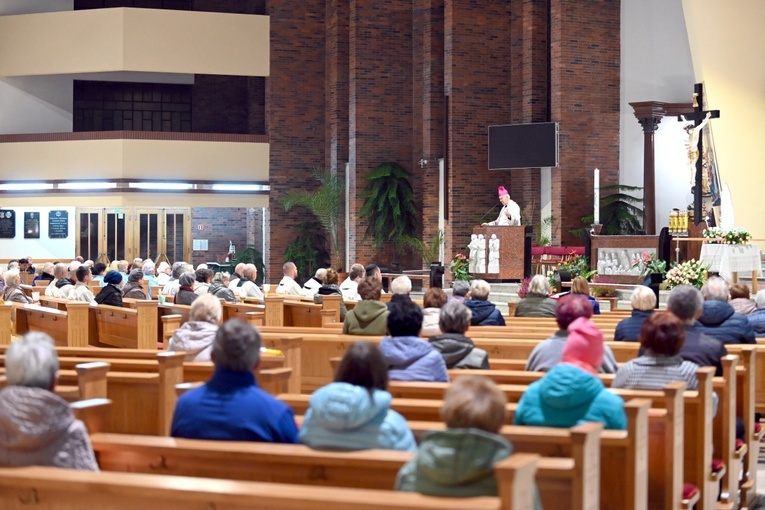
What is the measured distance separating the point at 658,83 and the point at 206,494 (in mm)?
17882

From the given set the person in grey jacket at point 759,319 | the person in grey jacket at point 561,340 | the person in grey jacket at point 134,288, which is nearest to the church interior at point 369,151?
the person in grey jacket at point 759,319

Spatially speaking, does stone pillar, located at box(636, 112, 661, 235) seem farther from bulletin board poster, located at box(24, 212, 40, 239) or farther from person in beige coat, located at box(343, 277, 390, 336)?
bulletin board poster, located at box(24, 212, 40, 239)

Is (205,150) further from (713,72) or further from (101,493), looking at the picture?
(101,493)

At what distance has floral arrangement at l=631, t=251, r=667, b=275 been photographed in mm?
14552

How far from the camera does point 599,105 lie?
63.8 ft

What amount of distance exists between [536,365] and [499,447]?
2.82m

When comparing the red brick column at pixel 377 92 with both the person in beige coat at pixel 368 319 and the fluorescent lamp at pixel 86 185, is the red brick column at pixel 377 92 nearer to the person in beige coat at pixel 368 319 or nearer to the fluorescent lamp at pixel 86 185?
the fluorescent lamp at pixel 86 185

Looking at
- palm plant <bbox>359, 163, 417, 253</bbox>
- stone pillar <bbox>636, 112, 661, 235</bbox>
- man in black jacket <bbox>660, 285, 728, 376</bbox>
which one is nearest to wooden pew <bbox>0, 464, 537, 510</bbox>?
man in black jacket <bbox>660, 285, 728, 376</bbox>

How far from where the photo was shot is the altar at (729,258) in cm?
1226

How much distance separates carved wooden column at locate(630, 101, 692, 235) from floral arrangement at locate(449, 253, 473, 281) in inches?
126

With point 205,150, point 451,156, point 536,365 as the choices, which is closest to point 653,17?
point 451,156

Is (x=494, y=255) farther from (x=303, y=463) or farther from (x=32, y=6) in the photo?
(x=303, y=463)

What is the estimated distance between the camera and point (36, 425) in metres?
3.29

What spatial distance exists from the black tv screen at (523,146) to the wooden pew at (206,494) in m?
16.3
